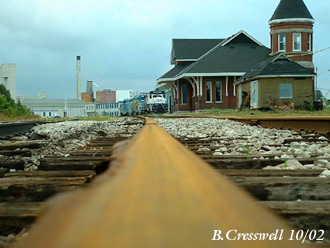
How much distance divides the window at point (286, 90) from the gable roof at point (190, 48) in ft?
44.0

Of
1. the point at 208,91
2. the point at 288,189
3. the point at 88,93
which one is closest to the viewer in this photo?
the point at 288,189

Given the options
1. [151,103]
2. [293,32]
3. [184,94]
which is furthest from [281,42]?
[151,103]

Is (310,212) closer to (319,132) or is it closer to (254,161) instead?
(254,161)

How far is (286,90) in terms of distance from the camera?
31406mm

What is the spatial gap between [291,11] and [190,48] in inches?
439

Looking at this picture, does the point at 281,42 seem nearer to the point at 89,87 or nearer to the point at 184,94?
the point at 184,94

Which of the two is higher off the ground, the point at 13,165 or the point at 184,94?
the point at 184,94

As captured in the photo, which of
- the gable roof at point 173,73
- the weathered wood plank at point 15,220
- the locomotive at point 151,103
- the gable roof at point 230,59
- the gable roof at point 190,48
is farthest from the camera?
the locomotive at point 151,103

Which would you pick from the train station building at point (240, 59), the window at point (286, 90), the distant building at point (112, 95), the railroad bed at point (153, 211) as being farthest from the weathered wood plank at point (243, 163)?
the distant building at point (112, 95)

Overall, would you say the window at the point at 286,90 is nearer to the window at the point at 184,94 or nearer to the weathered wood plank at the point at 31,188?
the window at the point at 184,94

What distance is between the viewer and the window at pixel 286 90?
1234 inches

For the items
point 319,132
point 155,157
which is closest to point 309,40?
point 319,132

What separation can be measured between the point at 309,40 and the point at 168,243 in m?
38.4

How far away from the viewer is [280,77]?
31.1 metres
